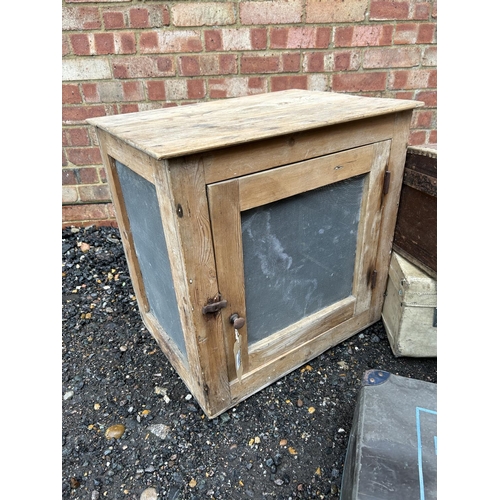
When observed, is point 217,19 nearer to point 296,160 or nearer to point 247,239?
point 296,160

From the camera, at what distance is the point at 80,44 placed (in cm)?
212

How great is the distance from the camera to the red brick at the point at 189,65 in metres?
2.17

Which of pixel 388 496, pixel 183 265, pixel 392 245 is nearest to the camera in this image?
pixel 388 496

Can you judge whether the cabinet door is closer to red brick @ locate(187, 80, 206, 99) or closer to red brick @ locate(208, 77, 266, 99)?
red brick @ locate(208, 77, 266, 99)

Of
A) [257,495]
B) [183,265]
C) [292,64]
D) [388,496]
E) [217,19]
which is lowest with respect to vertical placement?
[257,495]

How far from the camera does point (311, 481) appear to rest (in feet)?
4.08

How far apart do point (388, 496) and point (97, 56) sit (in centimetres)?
235

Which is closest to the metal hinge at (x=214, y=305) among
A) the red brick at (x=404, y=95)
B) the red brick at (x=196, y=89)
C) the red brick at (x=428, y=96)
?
the red brick at (x=196, y=89)

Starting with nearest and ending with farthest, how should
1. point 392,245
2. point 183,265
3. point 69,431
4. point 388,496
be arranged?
point 388,496, point 183,265, point 69,431, point 392,245

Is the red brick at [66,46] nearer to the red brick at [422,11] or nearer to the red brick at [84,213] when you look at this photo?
the red brick at [84,213]

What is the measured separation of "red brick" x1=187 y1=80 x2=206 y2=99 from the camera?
87.9 inches

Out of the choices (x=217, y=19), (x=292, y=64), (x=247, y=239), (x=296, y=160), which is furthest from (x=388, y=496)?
(x=217, y=19)

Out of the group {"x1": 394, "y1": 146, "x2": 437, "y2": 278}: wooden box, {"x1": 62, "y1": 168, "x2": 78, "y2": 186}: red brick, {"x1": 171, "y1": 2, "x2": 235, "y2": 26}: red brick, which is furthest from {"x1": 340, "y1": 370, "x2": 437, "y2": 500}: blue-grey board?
{"x1": 62, "y1": 168, "x2": 78, "y2": 186}: red brick

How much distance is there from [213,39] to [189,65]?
0.62 feet
